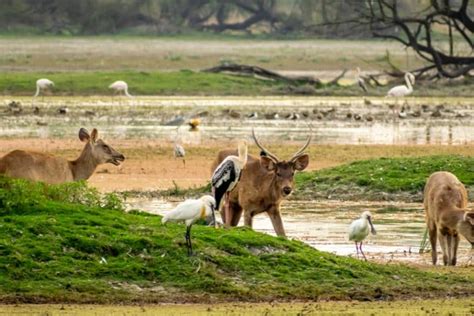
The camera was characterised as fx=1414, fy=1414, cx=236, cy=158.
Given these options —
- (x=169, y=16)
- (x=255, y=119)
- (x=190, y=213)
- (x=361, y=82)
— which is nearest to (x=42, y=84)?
(x=255, y=119)

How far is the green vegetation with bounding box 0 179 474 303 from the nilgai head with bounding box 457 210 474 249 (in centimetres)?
96

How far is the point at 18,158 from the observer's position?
52.9 feet

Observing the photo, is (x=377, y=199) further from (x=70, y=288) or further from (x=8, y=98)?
(x=8, y=98)

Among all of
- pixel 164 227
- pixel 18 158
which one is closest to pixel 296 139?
pixel 18 158

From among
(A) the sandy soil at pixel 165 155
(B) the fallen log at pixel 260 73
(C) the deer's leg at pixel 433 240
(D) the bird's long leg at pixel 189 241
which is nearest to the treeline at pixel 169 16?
(B) the fallen log at pixel 260 73

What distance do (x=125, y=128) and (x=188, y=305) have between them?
22.2 meters

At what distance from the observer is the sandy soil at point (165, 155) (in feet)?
75.2

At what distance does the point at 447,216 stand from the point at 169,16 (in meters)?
66.8

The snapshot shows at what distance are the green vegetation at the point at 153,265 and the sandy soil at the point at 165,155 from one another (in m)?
8.12

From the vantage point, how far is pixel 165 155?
88.4 ft

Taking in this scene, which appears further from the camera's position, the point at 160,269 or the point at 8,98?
the point at 8,98

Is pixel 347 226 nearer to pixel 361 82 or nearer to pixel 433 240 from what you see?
pixel 433 240

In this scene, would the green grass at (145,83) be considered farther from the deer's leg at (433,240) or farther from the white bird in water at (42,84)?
the deer's leg at (433,240)

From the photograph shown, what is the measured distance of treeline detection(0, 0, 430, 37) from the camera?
248 ft
